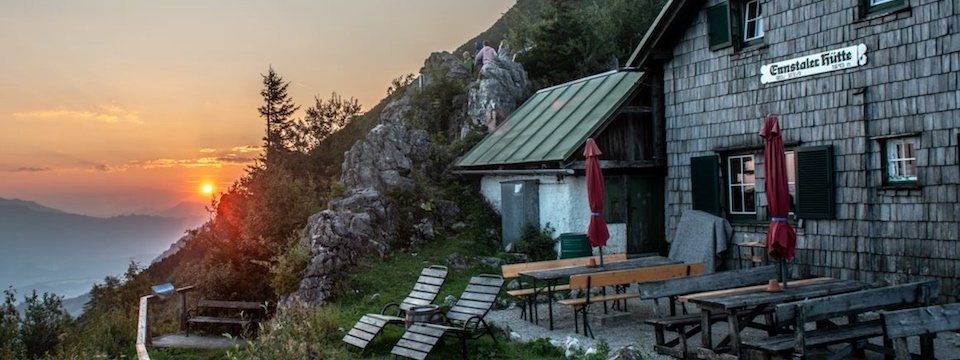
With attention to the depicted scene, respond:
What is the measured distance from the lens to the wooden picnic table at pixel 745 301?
294 inches

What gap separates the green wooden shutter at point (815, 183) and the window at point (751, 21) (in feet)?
8.34

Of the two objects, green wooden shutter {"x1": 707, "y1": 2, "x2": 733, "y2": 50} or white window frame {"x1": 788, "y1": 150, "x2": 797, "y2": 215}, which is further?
green wooden shutter {"x1": 707, "y1": 2, "x2": 733, "y2": 50}

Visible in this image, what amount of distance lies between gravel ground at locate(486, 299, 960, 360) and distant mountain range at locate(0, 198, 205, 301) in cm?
5887

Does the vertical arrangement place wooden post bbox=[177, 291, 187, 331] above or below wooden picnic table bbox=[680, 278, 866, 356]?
below

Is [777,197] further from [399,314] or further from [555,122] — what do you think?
[555,122]

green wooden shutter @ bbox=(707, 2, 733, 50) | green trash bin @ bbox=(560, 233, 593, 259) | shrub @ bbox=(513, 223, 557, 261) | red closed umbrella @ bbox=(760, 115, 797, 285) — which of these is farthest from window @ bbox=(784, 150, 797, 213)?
shrub @ bbox=(513, 223, 557, 261)

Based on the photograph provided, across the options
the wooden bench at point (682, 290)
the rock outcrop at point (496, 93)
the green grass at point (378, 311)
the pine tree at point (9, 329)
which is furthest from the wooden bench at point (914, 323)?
the rock outcrop at point (496, 93)

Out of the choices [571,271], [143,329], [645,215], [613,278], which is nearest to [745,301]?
[613,278]

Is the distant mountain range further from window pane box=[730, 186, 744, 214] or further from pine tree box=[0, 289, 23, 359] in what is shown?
window pane box=[730, 186, 744, 214]

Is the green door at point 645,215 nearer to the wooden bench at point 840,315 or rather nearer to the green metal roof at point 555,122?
the green metal roof at point 555,122

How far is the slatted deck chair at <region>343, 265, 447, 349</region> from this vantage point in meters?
10.1

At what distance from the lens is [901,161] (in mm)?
11094

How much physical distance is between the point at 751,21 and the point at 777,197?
639 centimetres

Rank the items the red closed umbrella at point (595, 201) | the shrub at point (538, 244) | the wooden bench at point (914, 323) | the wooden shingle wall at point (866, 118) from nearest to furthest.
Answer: the wooden bench at point (914, 323) < the wooden shingle wall at point (866, 118) < the red closed umbrella at point (595, 201) < the shrub at point (538, 244)
